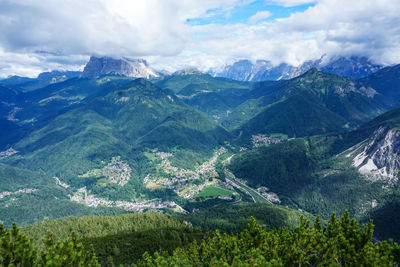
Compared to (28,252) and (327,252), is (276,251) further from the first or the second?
(28,252)

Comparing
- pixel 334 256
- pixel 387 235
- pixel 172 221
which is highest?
pixel 334 256

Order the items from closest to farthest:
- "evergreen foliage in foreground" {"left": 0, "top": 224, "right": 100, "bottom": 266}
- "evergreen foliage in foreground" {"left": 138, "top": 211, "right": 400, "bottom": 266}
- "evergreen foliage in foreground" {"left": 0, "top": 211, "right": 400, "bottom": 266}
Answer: "evergreen foliage in foreground" {"left": 0, "top": 224, "right": 100, "bottom": 266}
"evergreen foliage in foreground" {"left": 0, "top": 211, "right": 400, "bottom": 266}
"evergreen foliage in foreground" {"left": 138, "top": 211, "right": 400, "bottom": 266}

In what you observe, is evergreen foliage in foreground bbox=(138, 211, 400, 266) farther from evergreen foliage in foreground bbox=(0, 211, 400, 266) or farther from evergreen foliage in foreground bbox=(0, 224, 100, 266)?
evergreen foliage in foreground bbox=(0, 224, 100, 266)

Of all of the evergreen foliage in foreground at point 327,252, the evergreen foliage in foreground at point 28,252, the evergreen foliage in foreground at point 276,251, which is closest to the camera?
the evergreen foliage in foreground at point 28,252

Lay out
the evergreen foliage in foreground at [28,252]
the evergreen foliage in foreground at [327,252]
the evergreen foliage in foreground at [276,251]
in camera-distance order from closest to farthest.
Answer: the evergreen foliage in foreground at [28,252] → the evergreen foliage in foreground at [276,251] → the evergreen foliage in foreground at [327,252]

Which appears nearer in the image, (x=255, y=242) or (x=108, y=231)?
(x=255, y=242)

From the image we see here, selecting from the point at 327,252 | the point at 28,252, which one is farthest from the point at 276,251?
the point at 28,252

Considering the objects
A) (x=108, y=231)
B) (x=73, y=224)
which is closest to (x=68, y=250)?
(x=108, y=231)

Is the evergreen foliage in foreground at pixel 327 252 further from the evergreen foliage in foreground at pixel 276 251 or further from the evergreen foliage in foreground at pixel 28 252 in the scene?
the evergreen foliage in foreground at pixel 28 252

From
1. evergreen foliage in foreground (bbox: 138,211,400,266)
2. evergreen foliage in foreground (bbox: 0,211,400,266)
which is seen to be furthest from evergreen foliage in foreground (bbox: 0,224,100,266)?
evergreen foliage in foreground (bbox: 138,211,400,266)

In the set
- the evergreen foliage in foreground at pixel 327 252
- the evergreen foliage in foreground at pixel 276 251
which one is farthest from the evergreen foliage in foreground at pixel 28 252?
the evergreen foliage in foreground at pixel 327 252

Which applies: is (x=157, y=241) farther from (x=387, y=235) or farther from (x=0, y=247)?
(x=387, y=235)
